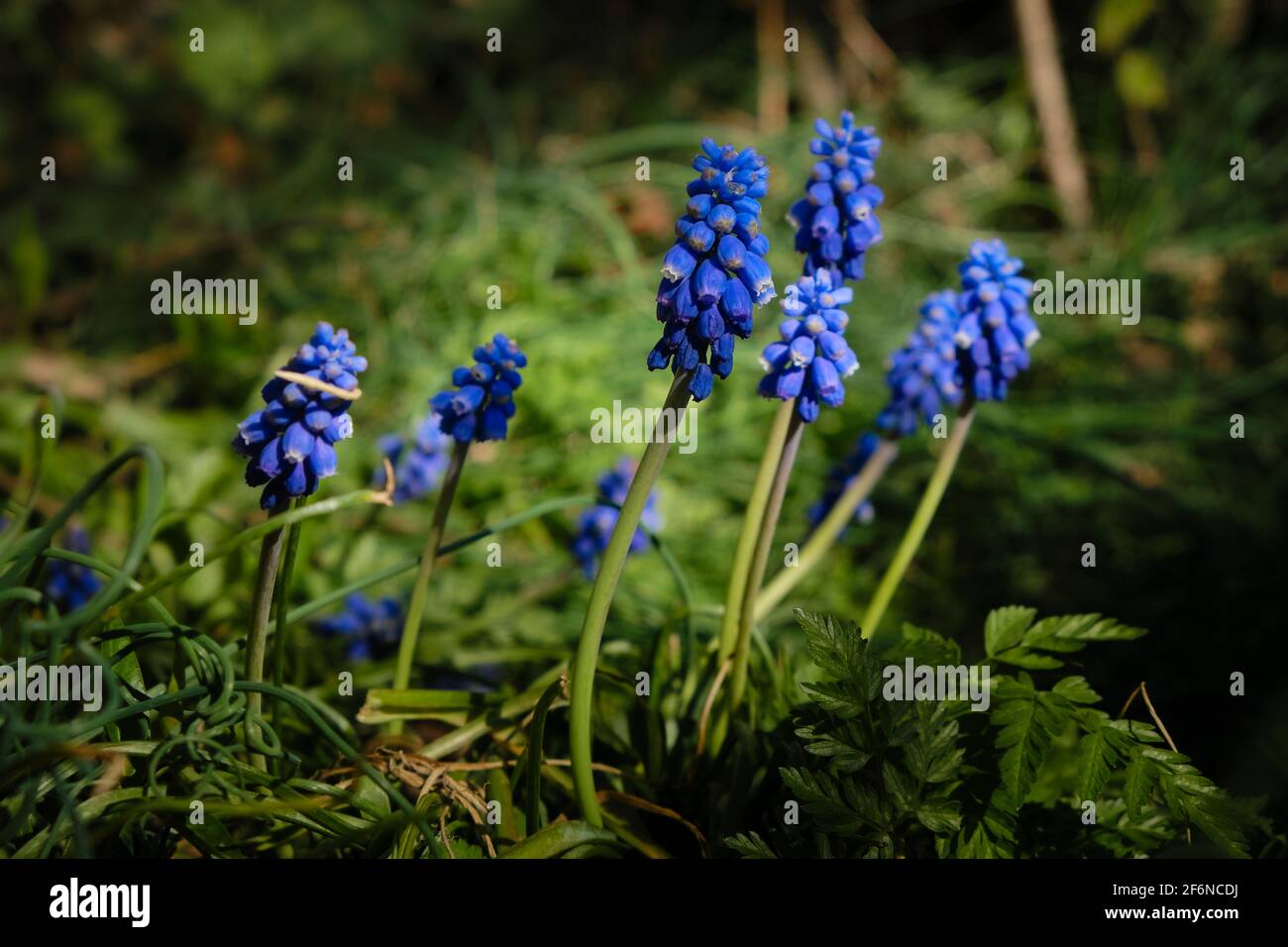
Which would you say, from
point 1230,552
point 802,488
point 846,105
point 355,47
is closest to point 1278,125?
point 846,105

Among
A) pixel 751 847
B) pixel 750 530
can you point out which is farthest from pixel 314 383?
pixel 751 847

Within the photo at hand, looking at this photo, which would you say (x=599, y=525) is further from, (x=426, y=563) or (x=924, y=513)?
(x=924, y=513)

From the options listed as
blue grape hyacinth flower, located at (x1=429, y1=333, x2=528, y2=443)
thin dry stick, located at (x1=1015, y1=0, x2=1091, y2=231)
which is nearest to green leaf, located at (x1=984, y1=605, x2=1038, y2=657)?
blue grape hyacinth flower, located at (x1=429, y1=333, x2=528, y2=443)

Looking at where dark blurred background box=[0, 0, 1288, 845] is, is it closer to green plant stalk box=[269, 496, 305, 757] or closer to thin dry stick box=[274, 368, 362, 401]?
green plant stalk box=[269, 496, 305, 757]

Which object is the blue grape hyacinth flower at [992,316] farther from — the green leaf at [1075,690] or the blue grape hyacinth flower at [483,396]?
the blue grape hyacinth flower at [483,396]

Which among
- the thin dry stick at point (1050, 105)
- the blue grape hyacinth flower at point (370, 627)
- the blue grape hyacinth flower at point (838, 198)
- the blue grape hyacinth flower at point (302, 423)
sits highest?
the thin dry stick at point (1050, 105)

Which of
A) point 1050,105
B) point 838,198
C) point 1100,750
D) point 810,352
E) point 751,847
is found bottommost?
point 751,847

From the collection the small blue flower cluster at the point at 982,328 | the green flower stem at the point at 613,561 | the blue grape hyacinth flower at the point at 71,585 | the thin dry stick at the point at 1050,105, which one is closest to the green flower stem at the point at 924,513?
the small blue flower cluster at the point at 982,328
